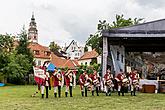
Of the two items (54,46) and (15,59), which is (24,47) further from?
(54,46)

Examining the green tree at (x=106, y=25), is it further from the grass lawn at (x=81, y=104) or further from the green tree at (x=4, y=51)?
the grass lawn at (x=81, y=104)

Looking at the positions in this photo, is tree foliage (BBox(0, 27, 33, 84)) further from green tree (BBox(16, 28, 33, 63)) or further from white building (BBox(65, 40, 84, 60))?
white building (BBox(65, 40, 84, 60))

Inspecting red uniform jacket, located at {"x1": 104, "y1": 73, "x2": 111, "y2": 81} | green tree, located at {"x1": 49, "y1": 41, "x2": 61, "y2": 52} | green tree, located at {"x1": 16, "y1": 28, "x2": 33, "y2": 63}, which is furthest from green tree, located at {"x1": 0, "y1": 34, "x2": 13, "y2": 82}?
green tree, located at {"x1": 49, "y1": 41, "x2": 61, "y2": 52}

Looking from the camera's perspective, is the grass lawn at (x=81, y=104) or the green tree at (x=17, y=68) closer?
the grass lawn at (x=81, y=104)

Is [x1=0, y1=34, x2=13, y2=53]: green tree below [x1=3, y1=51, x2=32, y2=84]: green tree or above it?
above

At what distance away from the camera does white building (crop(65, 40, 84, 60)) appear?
371 ft

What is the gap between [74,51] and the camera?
11331cm

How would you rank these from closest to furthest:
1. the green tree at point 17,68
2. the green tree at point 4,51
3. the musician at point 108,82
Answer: the musician at point 108,82, the green tree at point 17,68, the green tree at point 4,51

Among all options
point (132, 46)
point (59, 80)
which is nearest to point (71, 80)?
point (59, 80)

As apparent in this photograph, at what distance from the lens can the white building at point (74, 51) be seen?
113 metres

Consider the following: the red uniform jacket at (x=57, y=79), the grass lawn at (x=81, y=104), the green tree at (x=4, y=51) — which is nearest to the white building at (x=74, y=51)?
the green tree at (x=4, y=51)

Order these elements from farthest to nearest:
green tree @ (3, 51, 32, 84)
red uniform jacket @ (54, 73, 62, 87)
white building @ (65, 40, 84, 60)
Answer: white building @ (65, 40, 84, 60), green tree @ (3, 51, 32, 84), red uniform jacket @ (54, 73, 62, 87)

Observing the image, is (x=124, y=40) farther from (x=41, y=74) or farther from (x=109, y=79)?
(x=41, y=74)

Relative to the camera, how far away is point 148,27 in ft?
76.6
